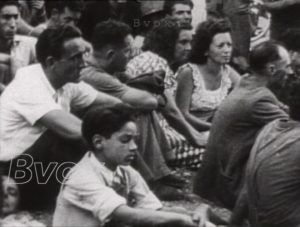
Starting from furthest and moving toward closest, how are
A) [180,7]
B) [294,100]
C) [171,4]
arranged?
[171,4], [180,7], [294,100]

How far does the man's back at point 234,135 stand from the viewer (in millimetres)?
3414

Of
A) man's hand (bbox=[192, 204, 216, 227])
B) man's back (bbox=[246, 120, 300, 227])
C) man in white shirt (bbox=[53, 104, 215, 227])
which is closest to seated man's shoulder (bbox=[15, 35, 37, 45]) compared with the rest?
man in white shirt (bbox=[53, 104, 215, 227])

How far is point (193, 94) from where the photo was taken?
4.25 meters

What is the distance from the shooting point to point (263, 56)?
353 centimetres

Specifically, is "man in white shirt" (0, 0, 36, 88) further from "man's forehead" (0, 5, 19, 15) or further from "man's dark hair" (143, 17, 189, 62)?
"man's dark hair" (143, 17, 189, 62)

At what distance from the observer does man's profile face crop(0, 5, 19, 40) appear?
3.87 meters

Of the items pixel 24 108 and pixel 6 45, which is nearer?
pixel 24 108

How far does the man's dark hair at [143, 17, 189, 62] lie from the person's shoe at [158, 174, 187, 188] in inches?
29.0

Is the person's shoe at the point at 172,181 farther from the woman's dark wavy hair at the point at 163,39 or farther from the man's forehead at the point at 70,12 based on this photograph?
the man's forehead at the point at 70,12

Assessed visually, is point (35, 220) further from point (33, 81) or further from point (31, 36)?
point (31, 36)

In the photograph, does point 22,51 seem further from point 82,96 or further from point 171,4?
point 171,4

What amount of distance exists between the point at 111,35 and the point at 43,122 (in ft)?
2.70

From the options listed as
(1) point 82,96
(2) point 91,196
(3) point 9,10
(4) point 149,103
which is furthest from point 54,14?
(2) point 91,196

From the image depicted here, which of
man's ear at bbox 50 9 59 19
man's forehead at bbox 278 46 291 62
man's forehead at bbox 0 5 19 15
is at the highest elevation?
man's forehead at bbox 0 5 19 15
